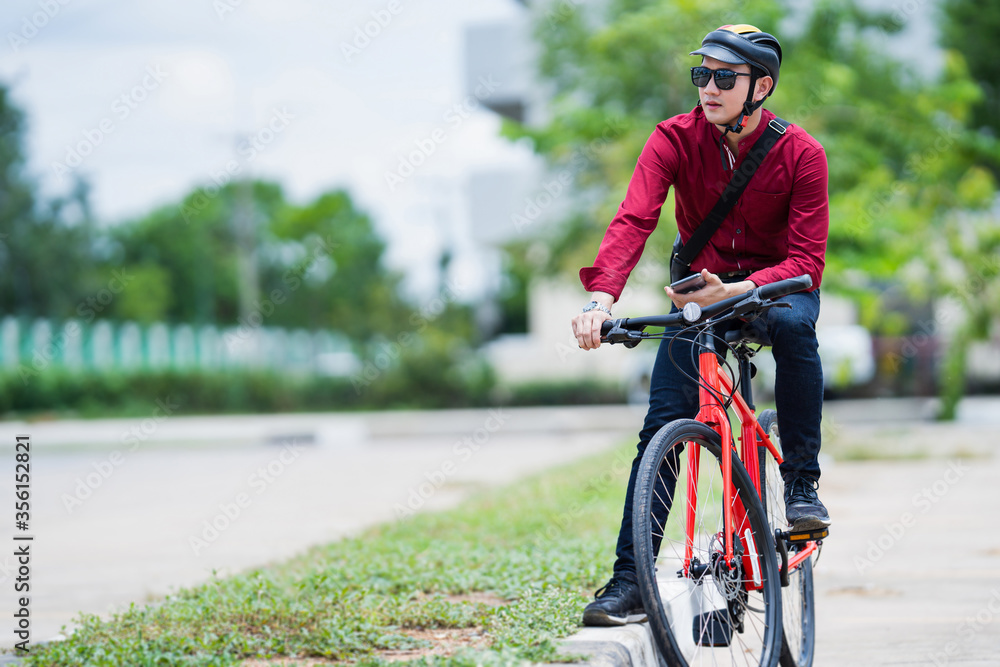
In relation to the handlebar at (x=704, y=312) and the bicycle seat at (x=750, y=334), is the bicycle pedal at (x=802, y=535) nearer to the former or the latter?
the bicycle seat at (x=750, y=334)

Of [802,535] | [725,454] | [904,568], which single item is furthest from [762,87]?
[904,568]

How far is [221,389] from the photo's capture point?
27125 mm

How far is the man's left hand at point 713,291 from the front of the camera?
9.92 feet

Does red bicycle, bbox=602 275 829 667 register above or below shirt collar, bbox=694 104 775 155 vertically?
below

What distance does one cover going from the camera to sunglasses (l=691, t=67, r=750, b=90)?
3135 millimetres

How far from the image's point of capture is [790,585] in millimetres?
3643

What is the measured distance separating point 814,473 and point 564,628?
3.12 feet

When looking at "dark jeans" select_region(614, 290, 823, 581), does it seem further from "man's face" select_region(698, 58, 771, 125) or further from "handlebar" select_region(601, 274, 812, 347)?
"man's face" select_region(698, 58, 771, 125)

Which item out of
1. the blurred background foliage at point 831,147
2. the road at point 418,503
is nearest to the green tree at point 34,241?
the blurred background foliage at point 831,147

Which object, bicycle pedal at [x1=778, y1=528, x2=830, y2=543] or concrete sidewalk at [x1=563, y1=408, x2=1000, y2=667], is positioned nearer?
bicycle pedal at [x1=778, y1=528, x2=830, y2=543]

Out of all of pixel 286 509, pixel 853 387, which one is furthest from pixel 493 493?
pixel 853 387

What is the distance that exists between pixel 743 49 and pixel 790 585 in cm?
185

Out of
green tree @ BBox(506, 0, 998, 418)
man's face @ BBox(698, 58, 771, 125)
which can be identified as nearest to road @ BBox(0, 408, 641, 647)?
man's face @ BBox(698, 58, 771, 125)

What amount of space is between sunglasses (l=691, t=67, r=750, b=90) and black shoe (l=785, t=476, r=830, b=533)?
1.27 meters
